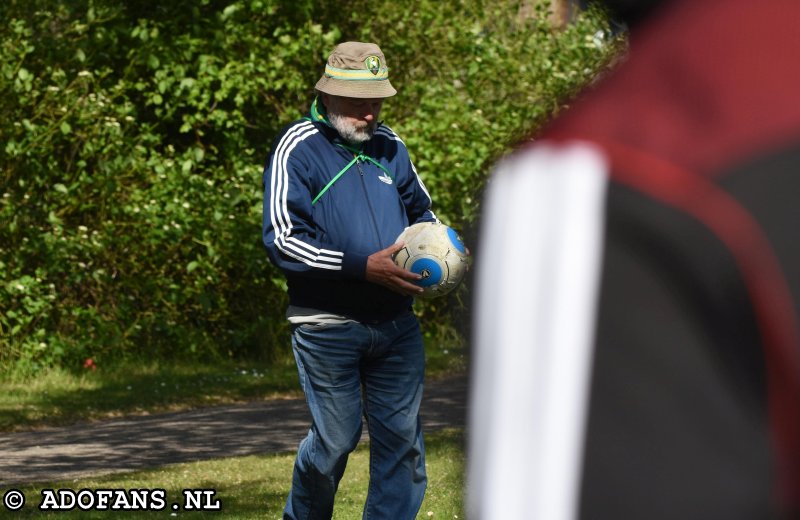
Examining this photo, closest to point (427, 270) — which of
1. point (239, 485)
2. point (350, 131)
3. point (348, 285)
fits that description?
point (348, 285)

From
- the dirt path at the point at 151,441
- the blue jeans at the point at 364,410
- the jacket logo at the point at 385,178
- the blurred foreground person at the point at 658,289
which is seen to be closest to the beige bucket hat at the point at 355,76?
the jacket logo at the point at 385,178

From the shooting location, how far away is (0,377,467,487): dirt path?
884cm

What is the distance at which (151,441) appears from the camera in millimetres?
9883

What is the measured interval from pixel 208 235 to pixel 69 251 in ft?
4.44

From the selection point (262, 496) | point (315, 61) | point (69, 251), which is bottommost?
point (262, 496)

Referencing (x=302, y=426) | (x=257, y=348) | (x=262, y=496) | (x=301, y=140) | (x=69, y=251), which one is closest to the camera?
(x=301, y=140)

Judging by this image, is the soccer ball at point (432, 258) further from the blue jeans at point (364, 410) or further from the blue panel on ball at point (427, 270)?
the blue jeans at point (364, 410)

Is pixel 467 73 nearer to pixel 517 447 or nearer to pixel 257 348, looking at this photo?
pixel 257 348

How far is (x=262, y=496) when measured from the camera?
780 cm

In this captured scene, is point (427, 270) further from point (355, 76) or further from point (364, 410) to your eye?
point (355, 76)

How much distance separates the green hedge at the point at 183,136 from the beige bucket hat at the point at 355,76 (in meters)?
6.60

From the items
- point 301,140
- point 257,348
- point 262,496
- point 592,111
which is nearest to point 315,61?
point 257,348

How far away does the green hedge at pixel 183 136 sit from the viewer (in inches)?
509

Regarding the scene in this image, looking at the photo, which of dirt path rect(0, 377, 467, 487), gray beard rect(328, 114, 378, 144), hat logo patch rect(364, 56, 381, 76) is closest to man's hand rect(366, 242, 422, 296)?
gray beard rect(328, 114, 378, 144)
